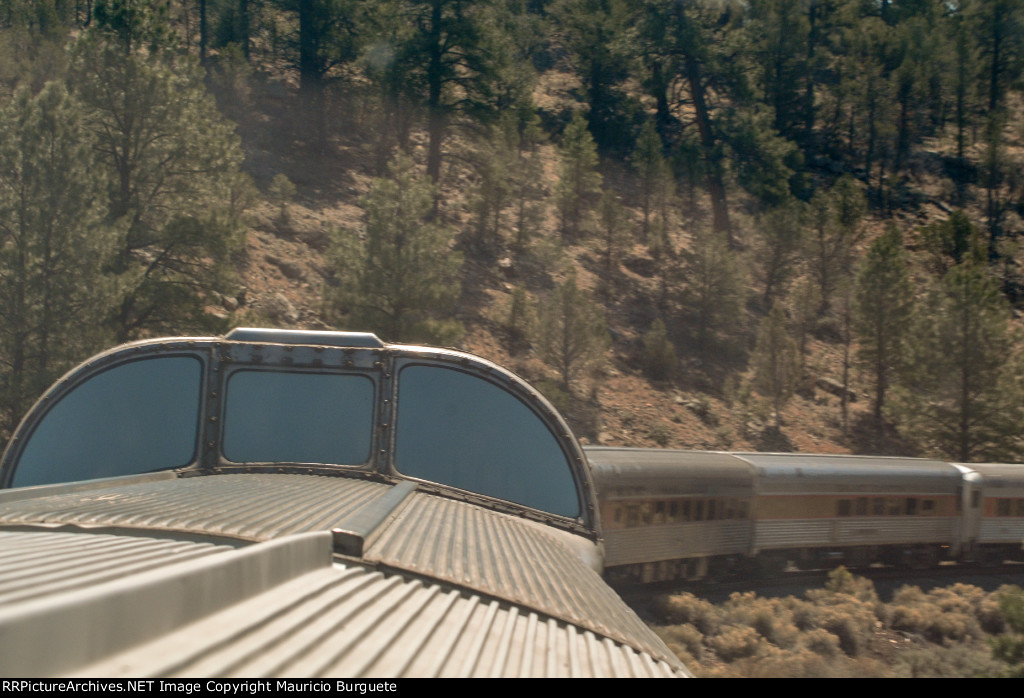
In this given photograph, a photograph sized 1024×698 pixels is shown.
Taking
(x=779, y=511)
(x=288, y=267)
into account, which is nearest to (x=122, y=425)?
(x=779, y=511)

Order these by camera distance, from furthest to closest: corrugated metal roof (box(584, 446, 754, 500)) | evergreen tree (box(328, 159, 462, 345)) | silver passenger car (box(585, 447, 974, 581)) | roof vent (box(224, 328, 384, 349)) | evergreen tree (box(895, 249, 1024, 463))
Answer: evergreen tree (box(895, 249, 1024, 463))
evergreen tree (box(328, 159, 462, 345))
silver passenger car (box(585, 447, 974, 581))
corrugated metal roof (box(584, 446, 754, 500))
roof vent (box(224, 328, 384, 349))

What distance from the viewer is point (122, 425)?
212 inches

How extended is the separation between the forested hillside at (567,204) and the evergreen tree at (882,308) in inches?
3.9

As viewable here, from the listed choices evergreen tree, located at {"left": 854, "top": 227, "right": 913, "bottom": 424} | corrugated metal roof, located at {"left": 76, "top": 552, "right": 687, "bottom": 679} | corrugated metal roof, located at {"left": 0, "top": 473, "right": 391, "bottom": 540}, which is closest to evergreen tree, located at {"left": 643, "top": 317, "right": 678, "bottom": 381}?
evergreen tree, located at {"left": 854, "top": 227, "right": 913, "bottom": 424}

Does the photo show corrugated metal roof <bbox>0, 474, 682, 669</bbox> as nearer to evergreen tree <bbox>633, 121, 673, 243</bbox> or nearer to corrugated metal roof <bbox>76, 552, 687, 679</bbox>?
corrugated metal roof <bbox>76, 552, 687, 679</bbox>

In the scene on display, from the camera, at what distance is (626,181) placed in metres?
44.5

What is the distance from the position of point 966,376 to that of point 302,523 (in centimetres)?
2698

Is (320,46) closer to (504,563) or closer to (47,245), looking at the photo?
(47,245)

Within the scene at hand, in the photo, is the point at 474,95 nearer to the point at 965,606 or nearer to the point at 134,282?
the point at 134,282

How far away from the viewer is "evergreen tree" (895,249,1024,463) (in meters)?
25.8

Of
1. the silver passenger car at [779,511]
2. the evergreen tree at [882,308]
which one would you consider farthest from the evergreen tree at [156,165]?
the evergreen tree at [882,308]

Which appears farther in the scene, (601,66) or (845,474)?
(601,66)

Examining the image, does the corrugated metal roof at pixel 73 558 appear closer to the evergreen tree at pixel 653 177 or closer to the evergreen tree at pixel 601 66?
the evergreen tree at pixel 653 177

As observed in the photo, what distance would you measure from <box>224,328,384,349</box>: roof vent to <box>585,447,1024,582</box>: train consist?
7.96m
